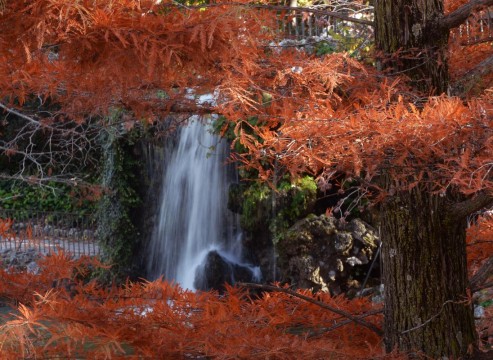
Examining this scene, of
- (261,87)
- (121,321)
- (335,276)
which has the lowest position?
(335,276)

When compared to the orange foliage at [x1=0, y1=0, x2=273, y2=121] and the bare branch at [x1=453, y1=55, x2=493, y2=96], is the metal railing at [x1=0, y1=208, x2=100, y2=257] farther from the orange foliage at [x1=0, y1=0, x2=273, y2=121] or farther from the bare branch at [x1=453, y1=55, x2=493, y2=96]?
the orange foliage at [x1=0, y1=0, x2=273, y2=121]

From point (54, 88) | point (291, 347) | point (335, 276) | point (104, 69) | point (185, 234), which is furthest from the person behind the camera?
point (185, 234)

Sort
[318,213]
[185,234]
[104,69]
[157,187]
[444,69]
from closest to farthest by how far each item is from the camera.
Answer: [104,69] → [444,69] → [318,213] → [185,234] → [157,187]

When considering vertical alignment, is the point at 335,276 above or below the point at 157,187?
below

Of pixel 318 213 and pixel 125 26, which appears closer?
pixel 125 26

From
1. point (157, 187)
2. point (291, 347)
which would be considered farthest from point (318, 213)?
point (291, 347)

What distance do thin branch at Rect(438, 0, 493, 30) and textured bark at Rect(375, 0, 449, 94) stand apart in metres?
0.03

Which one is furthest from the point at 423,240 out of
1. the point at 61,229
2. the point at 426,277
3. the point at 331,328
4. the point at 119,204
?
the point at 61,229

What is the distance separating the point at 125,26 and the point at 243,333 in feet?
4.27

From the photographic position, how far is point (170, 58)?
88.7 inches

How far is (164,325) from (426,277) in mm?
1204

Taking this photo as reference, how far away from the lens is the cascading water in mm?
10484

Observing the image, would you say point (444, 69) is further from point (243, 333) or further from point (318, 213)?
point (318, 213)

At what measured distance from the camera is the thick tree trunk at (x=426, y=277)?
3131mm
